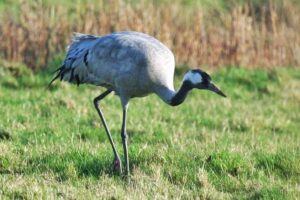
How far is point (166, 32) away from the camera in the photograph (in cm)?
1401

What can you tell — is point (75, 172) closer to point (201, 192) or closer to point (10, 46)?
point (201, 192)

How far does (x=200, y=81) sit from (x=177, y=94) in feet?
0.88

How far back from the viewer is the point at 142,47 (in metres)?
7.69

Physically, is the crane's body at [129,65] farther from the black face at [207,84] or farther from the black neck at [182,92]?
the black face at [207,84]

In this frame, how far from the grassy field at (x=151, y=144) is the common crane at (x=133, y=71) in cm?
41

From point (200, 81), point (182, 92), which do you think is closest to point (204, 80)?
point (200, 81)

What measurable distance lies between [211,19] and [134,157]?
9181 millimetres

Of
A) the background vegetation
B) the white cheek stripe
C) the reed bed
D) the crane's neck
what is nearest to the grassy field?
the background vegetation

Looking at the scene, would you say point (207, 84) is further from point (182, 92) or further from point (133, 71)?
point (133, 71)

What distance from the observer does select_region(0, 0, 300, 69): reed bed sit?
13414 millimetres

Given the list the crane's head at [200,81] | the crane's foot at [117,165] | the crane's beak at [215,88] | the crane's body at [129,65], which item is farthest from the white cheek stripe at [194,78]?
the crane's foot at [117,165]

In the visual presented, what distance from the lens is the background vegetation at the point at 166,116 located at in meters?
6.88

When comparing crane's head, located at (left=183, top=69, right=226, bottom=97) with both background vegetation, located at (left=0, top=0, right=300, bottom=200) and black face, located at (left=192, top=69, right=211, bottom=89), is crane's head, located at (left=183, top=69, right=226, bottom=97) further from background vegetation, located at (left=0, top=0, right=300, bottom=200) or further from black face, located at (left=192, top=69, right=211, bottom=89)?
background vegetation, located at (left=0, top=0, right=300, bottom=200)

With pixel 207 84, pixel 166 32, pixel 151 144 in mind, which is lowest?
pixel 151 144
